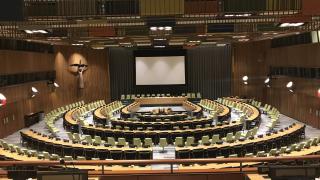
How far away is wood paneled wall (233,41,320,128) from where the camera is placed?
23062mm

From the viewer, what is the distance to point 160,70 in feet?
121

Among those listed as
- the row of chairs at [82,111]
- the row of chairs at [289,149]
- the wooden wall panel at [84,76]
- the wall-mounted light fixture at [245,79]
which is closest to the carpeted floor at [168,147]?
the row of chairs at [82,111]

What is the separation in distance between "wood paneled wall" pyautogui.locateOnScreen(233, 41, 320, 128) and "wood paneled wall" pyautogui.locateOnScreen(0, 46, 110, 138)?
12.3 meters

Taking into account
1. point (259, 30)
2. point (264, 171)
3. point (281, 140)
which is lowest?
point (281, 140)

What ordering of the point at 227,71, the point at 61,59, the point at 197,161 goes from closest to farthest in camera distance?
the point at 197,161 → the point at 61,59 → the point at 227,71

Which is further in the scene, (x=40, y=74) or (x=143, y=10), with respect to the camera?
(x=40, y=74)

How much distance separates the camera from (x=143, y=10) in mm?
11141

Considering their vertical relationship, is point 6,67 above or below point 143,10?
below

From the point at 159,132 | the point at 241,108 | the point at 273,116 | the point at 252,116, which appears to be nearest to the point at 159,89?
the point at 241,108

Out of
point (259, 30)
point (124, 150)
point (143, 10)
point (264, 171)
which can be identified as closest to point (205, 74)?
point (259, 30)

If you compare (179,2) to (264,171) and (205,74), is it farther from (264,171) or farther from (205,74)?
(205,74)

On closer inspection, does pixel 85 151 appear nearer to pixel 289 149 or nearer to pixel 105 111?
pixel 289 149

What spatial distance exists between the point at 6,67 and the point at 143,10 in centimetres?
1373

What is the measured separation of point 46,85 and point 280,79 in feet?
56.9
